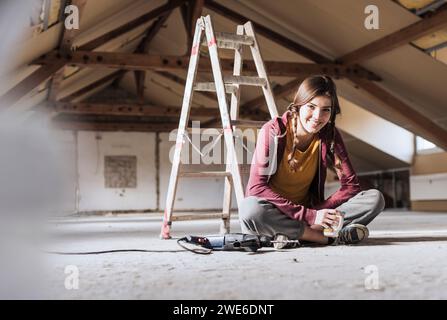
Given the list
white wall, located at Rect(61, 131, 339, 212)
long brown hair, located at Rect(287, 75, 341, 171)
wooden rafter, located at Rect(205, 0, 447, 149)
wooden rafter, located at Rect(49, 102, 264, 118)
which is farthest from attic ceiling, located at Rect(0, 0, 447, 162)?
white wall, located at Rect(61, 131, 339, 212)

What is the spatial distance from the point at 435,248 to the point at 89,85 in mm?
9737

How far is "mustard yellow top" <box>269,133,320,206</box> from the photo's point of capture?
2568 millimetres

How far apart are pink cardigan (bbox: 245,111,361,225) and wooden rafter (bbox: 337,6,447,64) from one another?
2785mm

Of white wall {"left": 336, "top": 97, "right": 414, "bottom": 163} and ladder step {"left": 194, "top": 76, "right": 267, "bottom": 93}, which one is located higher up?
white wall {"left": 336, "top": 97, "right": 414, "bottom": 163}

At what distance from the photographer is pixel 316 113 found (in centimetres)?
243

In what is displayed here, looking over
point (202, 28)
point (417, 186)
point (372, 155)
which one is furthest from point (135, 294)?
point (372, 155)

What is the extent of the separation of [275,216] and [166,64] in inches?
182

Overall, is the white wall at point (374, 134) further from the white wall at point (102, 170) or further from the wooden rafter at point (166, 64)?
the white wall at point (102, 170)

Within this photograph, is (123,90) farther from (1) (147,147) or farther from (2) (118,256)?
(2) (118,256)

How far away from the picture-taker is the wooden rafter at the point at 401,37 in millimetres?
4824

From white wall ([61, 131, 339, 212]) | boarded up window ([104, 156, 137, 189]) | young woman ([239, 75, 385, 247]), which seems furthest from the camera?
boarded up window ([104, 156, 137, 189])

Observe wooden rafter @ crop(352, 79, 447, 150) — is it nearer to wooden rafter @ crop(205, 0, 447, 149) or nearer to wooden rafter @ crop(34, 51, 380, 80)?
wooden rafter @ crop(205, 0, 447, 149)

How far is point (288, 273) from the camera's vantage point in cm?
163
